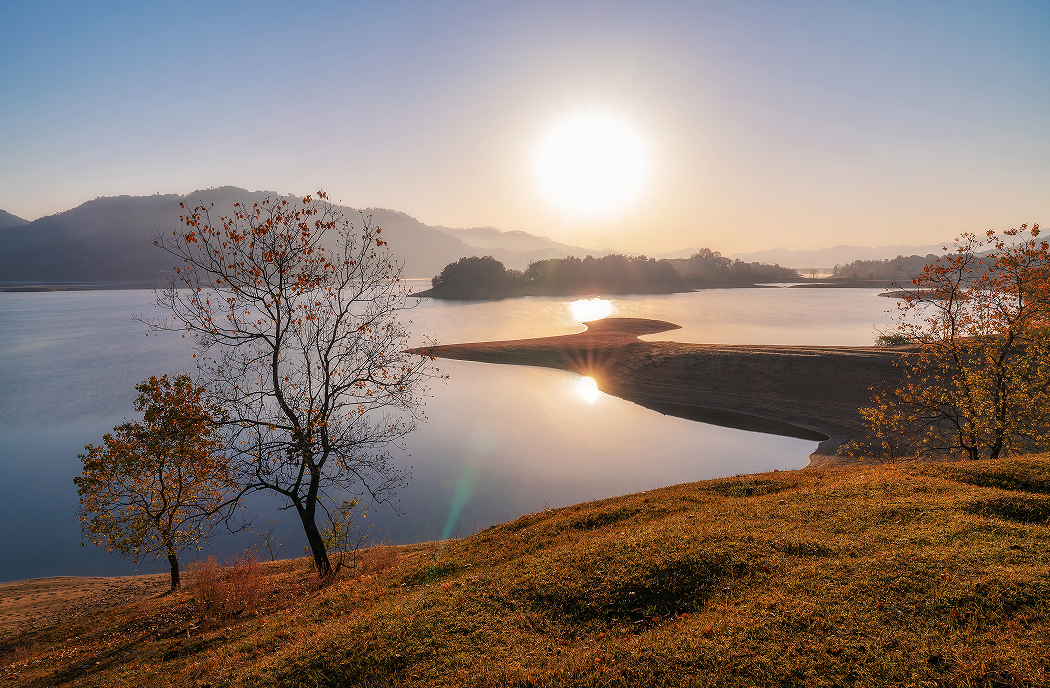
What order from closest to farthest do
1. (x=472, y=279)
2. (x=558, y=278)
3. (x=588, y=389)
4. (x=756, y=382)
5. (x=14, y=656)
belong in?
(x=14, y=656) → (x=756, y=382) → (x=588, y=389) → (x=472, y=279) → (x=558, y=278)

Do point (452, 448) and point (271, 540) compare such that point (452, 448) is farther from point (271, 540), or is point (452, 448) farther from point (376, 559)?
point (376, 559)

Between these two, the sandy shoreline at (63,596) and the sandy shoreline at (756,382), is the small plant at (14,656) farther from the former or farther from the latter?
the sandy shoreline at (756,382)

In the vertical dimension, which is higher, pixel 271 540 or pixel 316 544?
pixel 316 544

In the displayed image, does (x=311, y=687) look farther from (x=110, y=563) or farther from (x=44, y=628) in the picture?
(x=110, y=563)

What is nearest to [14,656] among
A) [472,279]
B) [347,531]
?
[347,531]

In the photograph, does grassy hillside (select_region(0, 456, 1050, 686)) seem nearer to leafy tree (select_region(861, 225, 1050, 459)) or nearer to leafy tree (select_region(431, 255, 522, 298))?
leafy tree (select_region(861, 225, 1050, 459))

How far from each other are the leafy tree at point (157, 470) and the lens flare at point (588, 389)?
33.7 metres

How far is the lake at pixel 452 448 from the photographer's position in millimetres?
23703

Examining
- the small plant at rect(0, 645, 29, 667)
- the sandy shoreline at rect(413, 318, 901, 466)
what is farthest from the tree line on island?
the small plant at rect(0, 645, 29, 667)

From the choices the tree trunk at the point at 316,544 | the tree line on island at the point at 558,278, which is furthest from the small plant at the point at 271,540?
the tree line on island at the point at 558,278

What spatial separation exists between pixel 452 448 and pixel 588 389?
804 inches

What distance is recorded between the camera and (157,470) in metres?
16.4

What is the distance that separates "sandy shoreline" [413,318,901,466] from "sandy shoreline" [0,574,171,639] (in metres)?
28.7

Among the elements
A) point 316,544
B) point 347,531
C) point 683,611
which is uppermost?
point 683,611
